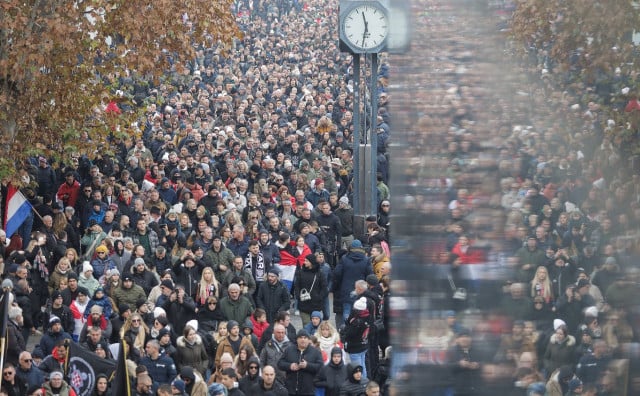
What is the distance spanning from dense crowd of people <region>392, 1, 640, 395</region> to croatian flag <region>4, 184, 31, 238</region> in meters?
15.9

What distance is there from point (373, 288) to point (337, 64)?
29483mm

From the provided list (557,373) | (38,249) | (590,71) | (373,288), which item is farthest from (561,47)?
(38,249)

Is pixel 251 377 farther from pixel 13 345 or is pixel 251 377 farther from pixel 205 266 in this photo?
pixel 205 266

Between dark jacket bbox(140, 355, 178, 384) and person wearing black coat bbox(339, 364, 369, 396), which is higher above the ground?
dark jacket bbox(140, 355, 178, 384)

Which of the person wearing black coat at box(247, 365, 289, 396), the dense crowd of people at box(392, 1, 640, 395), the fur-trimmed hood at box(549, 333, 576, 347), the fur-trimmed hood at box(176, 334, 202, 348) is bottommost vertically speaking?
the person wearing black coat at box(247, 365, 289, 396)

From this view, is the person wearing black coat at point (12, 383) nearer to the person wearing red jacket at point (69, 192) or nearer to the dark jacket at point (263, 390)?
the dark jacket at point (263, 390)

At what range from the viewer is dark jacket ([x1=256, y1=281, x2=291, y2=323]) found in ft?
56.4

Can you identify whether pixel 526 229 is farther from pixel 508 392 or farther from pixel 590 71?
pixel 590 71

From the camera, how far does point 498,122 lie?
3.96 meters

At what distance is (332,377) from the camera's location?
14422mm

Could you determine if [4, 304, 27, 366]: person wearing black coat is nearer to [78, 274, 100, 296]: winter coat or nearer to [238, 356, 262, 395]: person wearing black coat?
[78, 274, 100, 296]: winter coat

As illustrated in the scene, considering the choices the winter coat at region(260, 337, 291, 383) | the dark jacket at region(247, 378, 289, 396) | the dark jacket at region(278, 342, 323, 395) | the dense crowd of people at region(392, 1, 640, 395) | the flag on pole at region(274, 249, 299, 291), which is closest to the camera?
the dense crowd of people at region(392, 1, 640, 395)

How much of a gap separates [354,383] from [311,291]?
11.7 feet

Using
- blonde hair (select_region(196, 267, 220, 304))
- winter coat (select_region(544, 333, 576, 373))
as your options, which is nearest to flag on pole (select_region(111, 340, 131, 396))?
blonde hair (select_region(196, 267, 220, 304))
